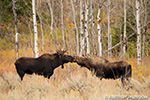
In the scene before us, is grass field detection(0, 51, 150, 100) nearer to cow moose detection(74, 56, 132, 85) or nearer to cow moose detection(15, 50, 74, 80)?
cow moose detection(74, 56, 132, 85)

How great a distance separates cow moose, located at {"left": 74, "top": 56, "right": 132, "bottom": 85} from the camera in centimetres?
737

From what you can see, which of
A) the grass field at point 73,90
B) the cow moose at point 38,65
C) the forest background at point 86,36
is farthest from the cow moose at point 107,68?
the cow moose at point 38,65

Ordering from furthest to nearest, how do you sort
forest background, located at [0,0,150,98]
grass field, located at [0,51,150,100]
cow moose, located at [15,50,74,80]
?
forest background, located at [0,0,150,98] < cow moose, located at [15,50,74,80] < grass field, located at [0,51,150,100]

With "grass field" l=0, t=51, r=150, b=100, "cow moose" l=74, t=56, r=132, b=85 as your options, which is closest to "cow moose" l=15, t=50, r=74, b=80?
"grass field" l=0, t=51, r=150, b=100

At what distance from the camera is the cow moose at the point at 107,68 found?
24.2 ft

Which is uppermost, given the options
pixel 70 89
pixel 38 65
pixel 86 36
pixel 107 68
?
pixel 86 36

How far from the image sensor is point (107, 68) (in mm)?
7785

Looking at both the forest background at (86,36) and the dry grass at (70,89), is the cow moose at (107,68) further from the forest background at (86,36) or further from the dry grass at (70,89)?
the forest background at (86,36)

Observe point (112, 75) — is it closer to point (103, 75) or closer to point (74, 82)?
point (103, 75)

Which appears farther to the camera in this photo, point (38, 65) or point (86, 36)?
point (86, 36)

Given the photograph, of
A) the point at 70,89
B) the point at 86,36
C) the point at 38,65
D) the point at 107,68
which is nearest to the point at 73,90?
the point at 70,89

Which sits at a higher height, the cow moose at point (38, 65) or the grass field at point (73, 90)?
the cow moose at point (38, 65)

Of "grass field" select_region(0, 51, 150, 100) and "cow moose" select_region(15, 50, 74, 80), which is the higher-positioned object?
"cow moose" select_region(15, 50, 74, 80)

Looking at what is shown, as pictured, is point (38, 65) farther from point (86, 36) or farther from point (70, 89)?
point (86, 36)
